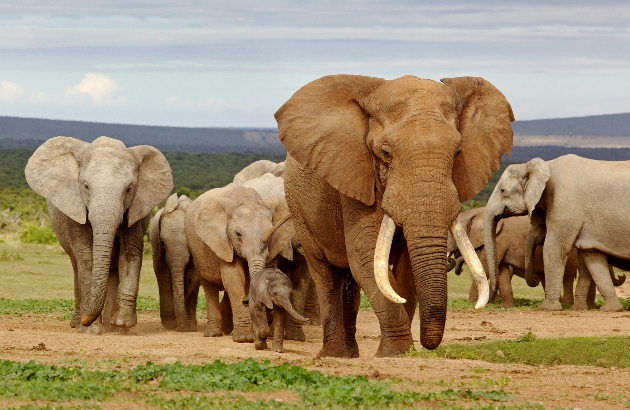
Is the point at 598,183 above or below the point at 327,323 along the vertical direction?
above

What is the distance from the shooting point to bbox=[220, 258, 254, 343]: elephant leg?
43.6ft

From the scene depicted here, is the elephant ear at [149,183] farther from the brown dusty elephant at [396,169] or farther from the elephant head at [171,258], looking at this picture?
the brown dusty elephant at [396,169]

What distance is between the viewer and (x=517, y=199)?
63.6ft

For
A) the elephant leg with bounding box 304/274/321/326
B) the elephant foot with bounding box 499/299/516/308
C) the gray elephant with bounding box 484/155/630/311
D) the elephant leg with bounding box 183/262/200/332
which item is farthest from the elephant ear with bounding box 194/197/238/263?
the elephant foot with bounding box 499/299/516/308

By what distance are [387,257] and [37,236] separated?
25206 millimetres

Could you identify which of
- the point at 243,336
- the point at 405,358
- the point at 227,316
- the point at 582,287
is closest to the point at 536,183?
the point at 582,287

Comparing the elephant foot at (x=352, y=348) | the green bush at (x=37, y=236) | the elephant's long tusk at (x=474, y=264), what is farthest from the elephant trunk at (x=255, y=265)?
the green bush at (x=37, y=236)

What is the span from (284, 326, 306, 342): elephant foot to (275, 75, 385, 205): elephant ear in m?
4.11

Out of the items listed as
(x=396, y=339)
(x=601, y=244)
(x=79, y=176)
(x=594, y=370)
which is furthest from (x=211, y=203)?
(x=601, y=244)

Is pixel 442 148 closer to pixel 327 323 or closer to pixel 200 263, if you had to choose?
pixel 327 323

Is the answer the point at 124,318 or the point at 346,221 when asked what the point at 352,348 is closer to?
the point at 346,221

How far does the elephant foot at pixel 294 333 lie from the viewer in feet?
46.0

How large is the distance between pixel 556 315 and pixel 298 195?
23.8ft

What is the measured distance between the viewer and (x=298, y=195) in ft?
38.0
